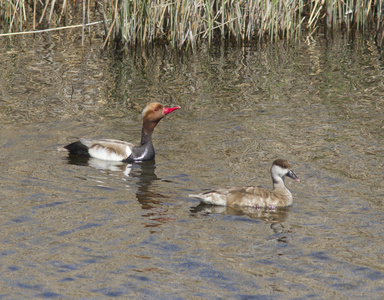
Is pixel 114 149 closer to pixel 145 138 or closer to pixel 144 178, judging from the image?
pixel 145 138

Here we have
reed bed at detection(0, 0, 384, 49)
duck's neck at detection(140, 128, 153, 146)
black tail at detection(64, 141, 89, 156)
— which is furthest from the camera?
reed bed at detection(0, 0, 384, 49)

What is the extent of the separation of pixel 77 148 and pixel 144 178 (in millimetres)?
1390

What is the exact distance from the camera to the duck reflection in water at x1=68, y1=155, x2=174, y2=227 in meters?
8.04

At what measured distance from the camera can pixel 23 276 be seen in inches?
256

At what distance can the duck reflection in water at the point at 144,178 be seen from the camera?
8039 millimetres

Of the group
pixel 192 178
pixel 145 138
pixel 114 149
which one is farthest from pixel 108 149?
pixel 192 178

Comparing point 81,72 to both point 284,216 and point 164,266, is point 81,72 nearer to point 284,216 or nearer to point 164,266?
point 284,216

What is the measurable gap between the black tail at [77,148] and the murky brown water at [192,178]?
0.52 ft

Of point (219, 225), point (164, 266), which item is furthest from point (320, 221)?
point (164, 266)

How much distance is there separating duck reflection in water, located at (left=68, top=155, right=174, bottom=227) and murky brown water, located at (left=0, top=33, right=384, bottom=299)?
4 centimetres

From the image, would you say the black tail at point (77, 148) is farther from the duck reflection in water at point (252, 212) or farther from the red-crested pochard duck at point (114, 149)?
the duck reflection in water at point (252, 212)

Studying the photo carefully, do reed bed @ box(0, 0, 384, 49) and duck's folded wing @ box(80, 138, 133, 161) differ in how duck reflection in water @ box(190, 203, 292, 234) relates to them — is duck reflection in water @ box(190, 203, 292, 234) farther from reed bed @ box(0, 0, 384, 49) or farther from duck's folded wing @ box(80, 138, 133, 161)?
reed bed @ box(0, 0, 384, 49)

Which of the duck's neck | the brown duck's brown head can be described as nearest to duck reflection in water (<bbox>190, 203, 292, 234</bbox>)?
the duck's neck

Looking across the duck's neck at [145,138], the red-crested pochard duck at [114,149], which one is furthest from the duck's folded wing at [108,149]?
the duck's neck at [145,138]
